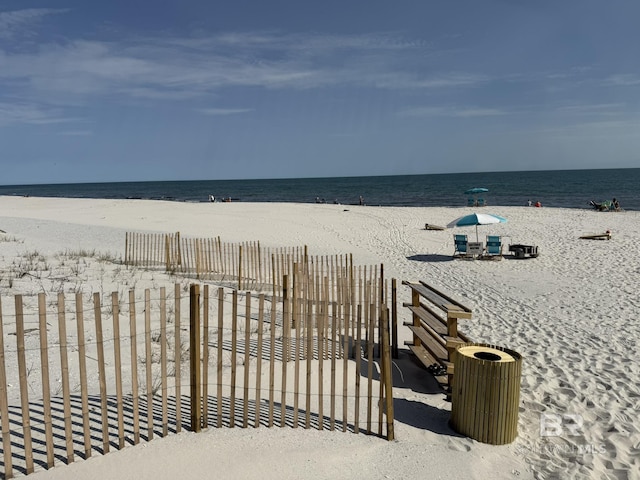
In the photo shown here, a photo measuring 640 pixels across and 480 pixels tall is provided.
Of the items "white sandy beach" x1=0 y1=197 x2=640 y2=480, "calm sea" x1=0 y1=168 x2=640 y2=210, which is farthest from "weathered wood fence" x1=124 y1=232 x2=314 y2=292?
"calm sea" x1=0 y1=168 x2=640 y2=210

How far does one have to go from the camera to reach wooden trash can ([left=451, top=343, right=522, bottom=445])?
14.0 feet

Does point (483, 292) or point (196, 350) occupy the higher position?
point (196, 350)

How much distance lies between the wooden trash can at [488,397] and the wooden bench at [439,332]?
72cm

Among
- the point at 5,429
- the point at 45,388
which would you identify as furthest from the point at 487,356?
the point at 5,429

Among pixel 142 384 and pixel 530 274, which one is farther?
pixel 530 274

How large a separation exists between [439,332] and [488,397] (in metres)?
1.40

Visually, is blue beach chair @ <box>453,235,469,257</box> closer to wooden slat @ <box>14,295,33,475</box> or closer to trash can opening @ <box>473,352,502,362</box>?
trash can opening @ <box>473,352,502,362</box>

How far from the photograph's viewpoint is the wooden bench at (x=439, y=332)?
528 cm

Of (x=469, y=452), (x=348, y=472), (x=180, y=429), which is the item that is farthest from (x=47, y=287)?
(x=469, y=452)

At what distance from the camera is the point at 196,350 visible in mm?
4133

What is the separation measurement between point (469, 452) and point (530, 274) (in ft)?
35.1

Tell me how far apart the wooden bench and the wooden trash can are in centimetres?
72

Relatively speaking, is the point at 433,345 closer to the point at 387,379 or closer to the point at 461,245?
the point at 387,379

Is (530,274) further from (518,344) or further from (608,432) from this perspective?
(608,432)
